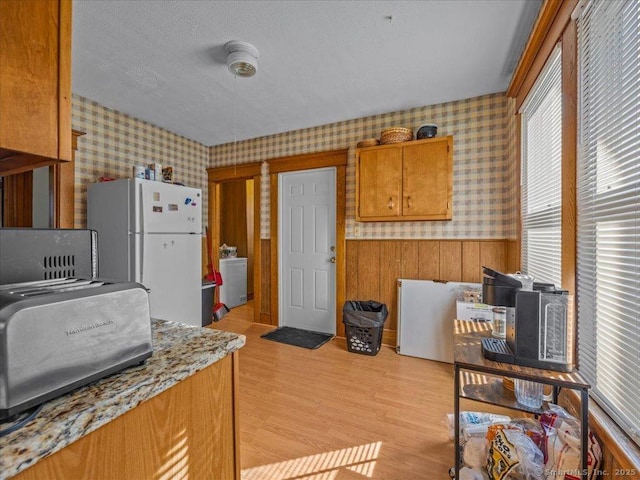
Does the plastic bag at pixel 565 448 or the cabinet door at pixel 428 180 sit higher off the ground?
the cabinet door at pixel 428 180

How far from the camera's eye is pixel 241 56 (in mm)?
2025

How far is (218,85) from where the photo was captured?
8.32 feet

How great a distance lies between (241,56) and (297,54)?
0.39 m

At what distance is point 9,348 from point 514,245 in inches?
116

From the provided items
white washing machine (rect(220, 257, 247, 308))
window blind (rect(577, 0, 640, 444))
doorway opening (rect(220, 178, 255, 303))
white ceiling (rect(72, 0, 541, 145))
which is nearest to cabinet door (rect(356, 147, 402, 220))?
white ceiling (rect(72, 0, 541, 145))

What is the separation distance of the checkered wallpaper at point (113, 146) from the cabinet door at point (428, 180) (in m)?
2.81

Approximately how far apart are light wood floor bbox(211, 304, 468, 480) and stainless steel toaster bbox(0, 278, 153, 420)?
4.19 feet

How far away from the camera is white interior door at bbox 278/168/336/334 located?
3.52 metres

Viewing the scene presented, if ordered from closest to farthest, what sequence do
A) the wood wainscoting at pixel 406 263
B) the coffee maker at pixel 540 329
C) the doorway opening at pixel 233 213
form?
the coffee maker at pixel 540 329 < the wood wainscoting at pixel 406 263 < the doorway opening at pixel 233 213

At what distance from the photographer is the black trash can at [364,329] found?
2.88 metres

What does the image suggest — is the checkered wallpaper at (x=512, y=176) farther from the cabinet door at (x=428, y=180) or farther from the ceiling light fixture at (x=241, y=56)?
the ceiling light fixture at (x=241, y=56)

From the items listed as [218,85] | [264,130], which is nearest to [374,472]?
[218,85]

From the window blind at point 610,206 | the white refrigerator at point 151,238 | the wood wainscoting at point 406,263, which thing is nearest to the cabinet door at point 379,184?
the wood wainscoting at point 406,263

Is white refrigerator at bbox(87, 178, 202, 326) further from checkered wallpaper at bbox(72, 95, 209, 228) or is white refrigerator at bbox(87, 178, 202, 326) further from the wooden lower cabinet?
the wooden lower cabinet
